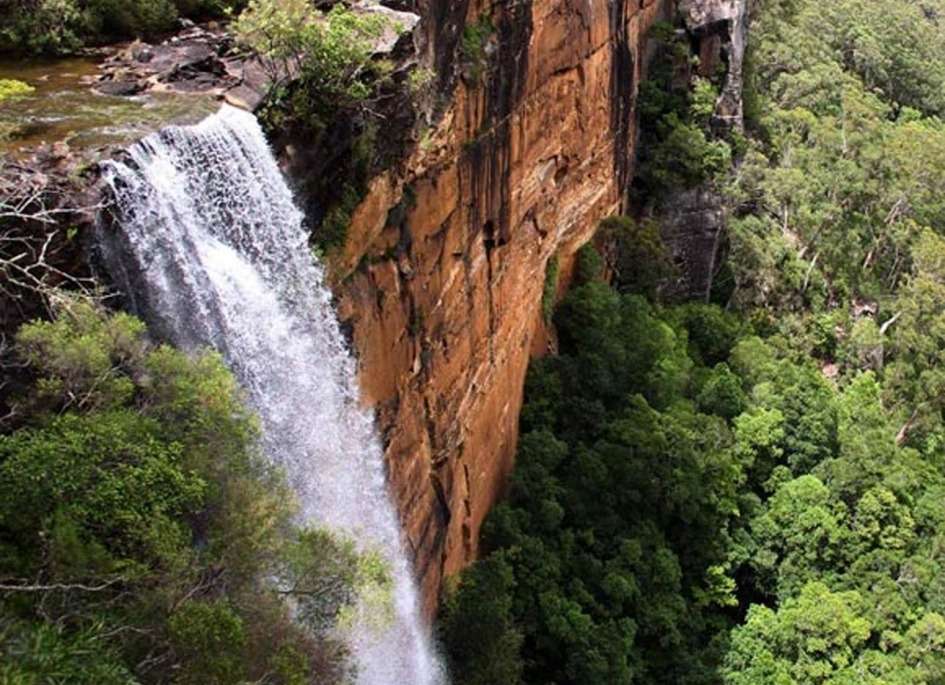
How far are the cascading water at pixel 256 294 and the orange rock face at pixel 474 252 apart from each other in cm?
124

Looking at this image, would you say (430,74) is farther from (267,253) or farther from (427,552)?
(427,552)

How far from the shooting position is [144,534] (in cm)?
871

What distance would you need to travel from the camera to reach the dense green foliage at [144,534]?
8.38 m

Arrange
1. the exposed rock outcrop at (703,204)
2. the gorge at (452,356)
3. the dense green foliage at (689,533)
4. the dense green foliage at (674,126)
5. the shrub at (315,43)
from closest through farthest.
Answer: the gorge at (452,356)
the shrub at (315,43)
the dense green foliage at (689,533)
the dense green foliage at (674,126)
the exposed rock outcrop at (703,204)

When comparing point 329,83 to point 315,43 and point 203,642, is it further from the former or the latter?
point 203,642

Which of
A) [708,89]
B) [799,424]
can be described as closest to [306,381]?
[799,424]

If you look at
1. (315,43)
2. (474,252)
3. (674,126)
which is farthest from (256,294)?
(674,126)

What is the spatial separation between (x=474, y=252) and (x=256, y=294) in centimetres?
807

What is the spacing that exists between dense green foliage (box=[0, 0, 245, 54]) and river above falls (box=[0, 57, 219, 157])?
1.95ft

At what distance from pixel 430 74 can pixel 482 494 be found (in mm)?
8965

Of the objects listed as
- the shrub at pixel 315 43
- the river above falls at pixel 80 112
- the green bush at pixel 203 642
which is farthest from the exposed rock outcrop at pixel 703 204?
the green bush at pixel 203 642

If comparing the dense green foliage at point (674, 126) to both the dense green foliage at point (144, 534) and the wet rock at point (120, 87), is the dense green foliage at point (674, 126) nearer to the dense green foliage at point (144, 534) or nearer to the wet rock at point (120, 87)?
the wet rock at point (120, 87)

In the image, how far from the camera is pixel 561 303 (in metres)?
26.0

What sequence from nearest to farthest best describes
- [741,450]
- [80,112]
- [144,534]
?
[144,534]
[80,112]
[741,450]
